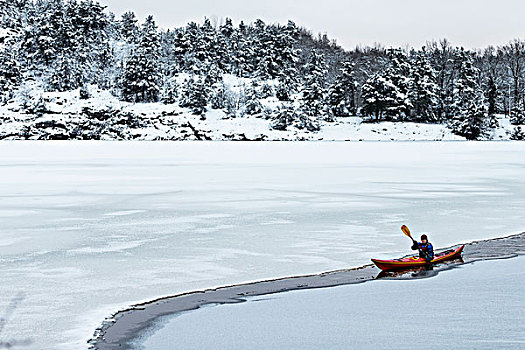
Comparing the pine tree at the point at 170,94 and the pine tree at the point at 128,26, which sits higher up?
the pine tree at the point at 128,26

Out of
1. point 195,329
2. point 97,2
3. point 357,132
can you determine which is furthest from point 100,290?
point 97,2

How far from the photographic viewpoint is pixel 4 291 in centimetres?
983

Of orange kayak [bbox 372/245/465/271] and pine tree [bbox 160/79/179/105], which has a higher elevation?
pine tree [bbox 160/79/179/105]

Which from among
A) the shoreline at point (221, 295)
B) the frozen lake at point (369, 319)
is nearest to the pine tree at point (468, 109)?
the shoreline at point (221, 295)

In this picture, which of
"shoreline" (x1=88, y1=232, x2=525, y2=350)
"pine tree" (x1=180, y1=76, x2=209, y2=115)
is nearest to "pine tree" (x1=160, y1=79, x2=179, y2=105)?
"pine tree" (x1=180, y1=76, x2=209, y2=115)

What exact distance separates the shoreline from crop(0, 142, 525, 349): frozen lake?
242 millimetres

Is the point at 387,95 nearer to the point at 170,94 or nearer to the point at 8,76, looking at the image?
the point at 170,94

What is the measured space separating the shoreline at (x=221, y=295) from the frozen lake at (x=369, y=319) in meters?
0.28

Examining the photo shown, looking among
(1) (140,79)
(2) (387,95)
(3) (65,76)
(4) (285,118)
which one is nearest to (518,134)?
(2) (387,95)

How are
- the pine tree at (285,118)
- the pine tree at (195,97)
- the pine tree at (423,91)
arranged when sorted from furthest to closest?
the pine tree at (423,91)
the pine tree at (195,97)
the pine tree at (285,118)

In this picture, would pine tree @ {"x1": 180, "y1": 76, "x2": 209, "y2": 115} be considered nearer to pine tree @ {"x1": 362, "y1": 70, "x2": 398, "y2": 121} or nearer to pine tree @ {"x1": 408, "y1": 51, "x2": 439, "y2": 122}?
pine tree @ {"x1": 362, "y1": 70, "x2": 398, "y2": 121}

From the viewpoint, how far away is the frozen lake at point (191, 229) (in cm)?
997

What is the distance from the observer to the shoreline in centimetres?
790

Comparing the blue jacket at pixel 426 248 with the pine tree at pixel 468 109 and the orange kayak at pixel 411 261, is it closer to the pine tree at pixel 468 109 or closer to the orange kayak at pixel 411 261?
the orange kayak at pixel 411 261
